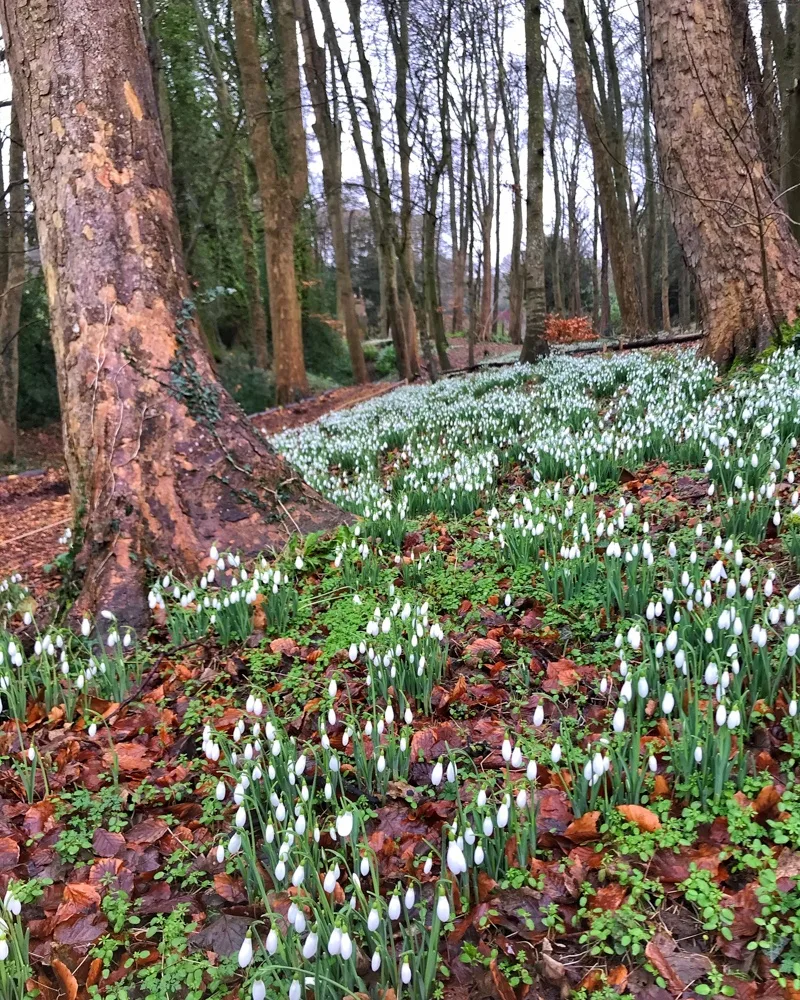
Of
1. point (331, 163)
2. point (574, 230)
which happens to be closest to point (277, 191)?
point (331, 163)

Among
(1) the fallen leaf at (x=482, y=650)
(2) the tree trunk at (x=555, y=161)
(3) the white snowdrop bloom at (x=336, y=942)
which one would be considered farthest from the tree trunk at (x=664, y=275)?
(3) the white snowdrop bloom at (x=336, y=942)

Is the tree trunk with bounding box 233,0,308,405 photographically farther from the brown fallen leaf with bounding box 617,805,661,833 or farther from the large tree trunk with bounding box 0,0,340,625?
the brown fallen leaf with bounding box 617,805,661,833

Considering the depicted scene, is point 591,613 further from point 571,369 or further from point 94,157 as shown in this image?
point 571,369

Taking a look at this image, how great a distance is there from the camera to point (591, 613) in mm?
2941

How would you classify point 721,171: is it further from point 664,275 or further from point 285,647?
point 664,275

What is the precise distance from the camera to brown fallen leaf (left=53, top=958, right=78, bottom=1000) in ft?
5.44

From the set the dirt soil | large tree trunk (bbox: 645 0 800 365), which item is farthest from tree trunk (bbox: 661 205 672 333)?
large tree trunk (bbox: 645 0 800 365)

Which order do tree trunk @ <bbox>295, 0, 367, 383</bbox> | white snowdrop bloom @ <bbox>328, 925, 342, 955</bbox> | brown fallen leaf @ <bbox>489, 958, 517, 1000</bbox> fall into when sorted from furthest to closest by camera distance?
tree trunk @ <bbox>295, 0, 367, 383</bbox> → brown fallen leaf @ <bbox>489, 958, 517, 1000</bbox> → white snowdrop bloom @ <bbox>328, 925, 342, 955</bbox>

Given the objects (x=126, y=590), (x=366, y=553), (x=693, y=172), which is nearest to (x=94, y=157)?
(x=126, y=590)

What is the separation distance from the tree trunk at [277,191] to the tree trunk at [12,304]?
3.91 m

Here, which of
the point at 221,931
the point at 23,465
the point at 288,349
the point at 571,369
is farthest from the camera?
the point at 288,349

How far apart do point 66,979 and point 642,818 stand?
4.99 ft

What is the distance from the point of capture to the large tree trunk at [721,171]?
652 cm

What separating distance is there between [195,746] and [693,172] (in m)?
6.91
